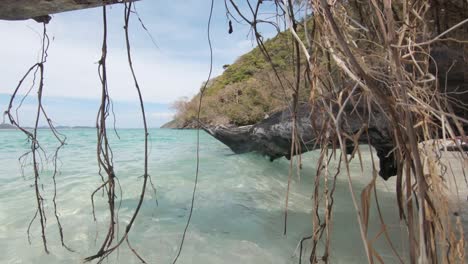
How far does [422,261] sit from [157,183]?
602cm

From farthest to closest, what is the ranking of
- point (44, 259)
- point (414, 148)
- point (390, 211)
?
point (390, 211) < point (44, 259) < point (414, 148)

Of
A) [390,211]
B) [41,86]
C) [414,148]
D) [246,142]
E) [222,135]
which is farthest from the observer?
[222,135]

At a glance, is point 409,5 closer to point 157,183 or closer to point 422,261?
point 422,261

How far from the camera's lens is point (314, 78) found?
705 mm

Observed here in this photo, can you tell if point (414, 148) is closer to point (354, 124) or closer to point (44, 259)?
point (354, 124)

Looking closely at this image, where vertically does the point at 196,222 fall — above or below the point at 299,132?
below

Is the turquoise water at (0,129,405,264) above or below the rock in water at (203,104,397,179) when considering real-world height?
below

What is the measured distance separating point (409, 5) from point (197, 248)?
8.73 feet

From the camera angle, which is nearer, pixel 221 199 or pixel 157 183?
pixel 221 199

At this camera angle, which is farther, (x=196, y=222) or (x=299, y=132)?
(x=196, y=222)

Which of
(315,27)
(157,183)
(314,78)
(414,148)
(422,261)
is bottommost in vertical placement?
(157,183)

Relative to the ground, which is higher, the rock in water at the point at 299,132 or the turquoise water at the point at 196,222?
the rock in water at the point at 299,132

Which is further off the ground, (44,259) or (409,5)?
(409,5)

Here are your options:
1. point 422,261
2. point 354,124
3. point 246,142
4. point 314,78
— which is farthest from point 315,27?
point 246,142
